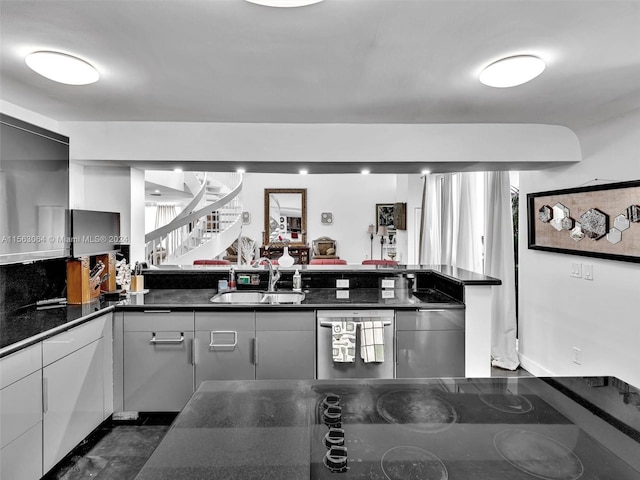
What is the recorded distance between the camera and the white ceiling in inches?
57.0

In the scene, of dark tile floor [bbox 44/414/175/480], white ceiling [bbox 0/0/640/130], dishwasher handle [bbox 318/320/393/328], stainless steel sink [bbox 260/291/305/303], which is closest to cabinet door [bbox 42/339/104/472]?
dark tile floor [bbox 44/414/175/480]

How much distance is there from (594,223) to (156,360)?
10.8 ft

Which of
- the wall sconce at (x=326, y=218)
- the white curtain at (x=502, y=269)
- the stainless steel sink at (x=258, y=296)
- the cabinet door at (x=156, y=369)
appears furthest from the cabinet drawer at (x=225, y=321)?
the wall sconce at (x=326, y=218)

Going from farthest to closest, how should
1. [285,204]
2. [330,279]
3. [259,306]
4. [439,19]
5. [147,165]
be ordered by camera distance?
[285,204] < [330,279] < [147,165] < [259,306] < [439,19]

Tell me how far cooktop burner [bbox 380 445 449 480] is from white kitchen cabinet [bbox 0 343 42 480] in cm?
179

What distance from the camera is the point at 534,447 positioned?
0.90 metres

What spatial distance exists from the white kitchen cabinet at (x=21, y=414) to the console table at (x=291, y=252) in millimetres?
6622

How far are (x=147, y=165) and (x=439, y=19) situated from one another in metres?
2.49

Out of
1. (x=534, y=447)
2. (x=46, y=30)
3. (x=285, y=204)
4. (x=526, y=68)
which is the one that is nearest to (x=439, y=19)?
(x=526, y=68)

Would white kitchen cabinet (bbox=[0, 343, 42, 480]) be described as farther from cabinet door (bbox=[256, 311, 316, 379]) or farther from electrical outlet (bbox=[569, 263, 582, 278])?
electrical outlet (bbox=[569, 263, 582, 278])

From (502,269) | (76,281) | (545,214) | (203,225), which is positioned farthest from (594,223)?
(203,225)

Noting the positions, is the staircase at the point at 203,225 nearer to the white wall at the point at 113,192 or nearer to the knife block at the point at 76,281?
the white wall at the point at 113,192

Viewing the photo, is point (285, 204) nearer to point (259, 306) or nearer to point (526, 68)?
point (259, 306)

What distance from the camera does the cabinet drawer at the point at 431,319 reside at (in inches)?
107
